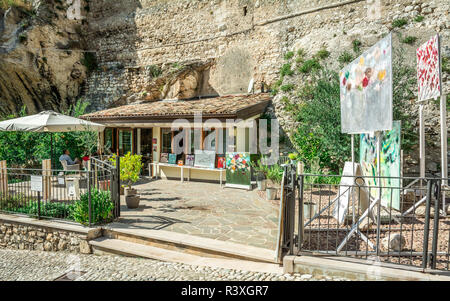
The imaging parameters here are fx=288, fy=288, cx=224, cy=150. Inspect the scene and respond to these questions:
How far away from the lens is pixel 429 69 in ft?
19.3

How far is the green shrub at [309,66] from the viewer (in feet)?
39.9

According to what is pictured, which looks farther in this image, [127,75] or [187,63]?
[127,75]

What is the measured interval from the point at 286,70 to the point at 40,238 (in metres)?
11.1

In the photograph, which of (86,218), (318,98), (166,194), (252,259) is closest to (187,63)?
(318,98)

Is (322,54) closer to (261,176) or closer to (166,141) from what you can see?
(261,176)

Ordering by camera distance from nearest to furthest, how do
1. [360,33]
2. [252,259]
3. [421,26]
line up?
[252,259]
[421,26]
[360,33]

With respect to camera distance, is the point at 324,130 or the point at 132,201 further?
the point at 324,130

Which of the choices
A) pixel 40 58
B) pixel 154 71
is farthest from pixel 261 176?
pixel 40 58

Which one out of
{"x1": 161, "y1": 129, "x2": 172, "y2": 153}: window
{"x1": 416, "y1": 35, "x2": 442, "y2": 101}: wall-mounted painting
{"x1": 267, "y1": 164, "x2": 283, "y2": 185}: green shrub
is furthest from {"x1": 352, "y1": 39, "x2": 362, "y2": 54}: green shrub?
{"x1": 161, "y1": 129, "x2": 172, "y2": 153}: window

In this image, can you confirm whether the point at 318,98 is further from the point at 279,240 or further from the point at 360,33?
the point at 279,240

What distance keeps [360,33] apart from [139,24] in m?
12.5

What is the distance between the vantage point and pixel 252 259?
4320 millimetres

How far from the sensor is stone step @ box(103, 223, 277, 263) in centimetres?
441

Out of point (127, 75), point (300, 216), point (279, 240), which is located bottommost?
point (279, 240)
